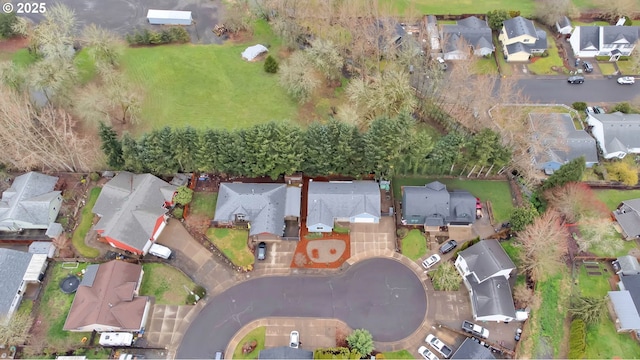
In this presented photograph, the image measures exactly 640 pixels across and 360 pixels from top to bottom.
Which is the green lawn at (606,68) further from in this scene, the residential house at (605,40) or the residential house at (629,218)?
the residential house at (629,218)

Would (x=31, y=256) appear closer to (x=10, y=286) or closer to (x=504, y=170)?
(x=10, y=286)

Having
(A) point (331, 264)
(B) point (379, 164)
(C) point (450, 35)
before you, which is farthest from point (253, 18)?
(A) point (331, 264)

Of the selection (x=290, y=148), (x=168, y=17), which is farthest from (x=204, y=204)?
(x=168, y=17)

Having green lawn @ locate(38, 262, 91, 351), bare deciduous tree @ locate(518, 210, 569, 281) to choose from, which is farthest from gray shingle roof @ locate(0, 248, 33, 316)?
bare deciduous tree @ locate(518, 210, 569, 281)

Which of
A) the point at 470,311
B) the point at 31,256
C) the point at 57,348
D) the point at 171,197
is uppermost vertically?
the point at 171,197

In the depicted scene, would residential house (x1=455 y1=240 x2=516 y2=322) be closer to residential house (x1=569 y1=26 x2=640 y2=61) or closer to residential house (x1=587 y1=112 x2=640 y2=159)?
residential house (x1=587 y1=112 x2=640 y2=159)

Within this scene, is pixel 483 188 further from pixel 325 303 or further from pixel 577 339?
pixel 325 303
